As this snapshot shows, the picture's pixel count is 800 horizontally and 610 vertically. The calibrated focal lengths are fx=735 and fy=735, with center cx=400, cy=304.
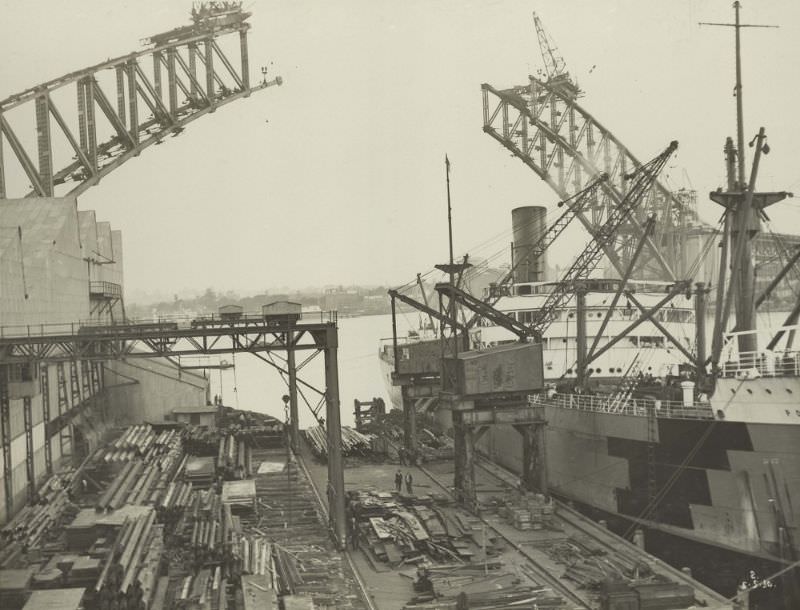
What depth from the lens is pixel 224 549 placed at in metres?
16.8

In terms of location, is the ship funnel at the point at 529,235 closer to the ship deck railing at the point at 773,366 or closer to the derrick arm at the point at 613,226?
the derrick arm at the point at 613,226

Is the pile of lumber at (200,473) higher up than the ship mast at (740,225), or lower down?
lower down

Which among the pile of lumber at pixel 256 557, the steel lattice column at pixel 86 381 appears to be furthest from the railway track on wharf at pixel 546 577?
the steel lattice column at pixel 86 381

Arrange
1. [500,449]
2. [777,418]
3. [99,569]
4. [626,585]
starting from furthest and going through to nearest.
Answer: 1. [500,449]
2. [777,418]
3. [99,569]
4. [626,585]

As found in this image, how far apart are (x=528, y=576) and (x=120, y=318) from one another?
111 feet

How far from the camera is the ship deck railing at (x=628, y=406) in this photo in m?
21.7

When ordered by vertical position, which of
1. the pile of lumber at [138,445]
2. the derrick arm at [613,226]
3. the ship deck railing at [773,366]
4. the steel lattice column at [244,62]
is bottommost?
the pile of lumber at [138,445]

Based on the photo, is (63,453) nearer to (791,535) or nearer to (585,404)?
(585,404)

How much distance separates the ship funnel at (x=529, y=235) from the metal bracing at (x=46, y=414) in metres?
22.2

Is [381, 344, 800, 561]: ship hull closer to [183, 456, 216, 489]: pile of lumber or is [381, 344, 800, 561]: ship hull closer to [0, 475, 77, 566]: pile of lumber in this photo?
[183, 456, 216, 489]: pile of lumber

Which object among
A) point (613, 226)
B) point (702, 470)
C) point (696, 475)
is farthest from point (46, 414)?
point (613, 226)

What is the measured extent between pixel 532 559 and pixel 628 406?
435 inches

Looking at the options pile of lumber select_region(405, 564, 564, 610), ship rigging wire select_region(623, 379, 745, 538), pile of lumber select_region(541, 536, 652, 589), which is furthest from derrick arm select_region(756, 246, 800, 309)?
pile of lumber select_region(405, 564, 564, 610)

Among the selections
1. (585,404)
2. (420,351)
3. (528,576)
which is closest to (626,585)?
(528,576)
